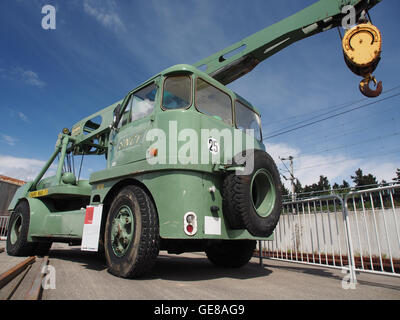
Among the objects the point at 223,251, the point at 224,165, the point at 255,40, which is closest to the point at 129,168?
the point at 224,165

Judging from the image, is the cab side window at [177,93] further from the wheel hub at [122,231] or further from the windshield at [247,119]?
the wheel hub at [122,231]

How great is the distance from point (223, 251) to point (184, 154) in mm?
2304

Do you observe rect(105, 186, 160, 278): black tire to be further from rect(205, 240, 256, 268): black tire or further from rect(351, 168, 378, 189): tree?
rect(351, 168, 378, 189): tree

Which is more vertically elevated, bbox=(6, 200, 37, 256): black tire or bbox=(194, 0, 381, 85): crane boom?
bbox=(194, 0, 381, 85): crane boom

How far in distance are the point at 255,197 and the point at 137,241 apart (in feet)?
6.19

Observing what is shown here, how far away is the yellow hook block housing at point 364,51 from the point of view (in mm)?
3383

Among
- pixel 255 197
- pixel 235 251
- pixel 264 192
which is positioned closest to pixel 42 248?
pixel 235 251

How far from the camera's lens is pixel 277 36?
4.40m

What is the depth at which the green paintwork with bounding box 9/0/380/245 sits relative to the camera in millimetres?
3078

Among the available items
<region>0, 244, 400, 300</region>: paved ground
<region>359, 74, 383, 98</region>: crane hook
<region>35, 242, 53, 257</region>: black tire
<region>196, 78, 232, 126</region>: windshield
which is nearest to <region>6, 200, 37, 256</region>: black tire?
<region>35, 242, 53, 257</region>: black tire

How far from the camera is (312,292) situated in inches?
110

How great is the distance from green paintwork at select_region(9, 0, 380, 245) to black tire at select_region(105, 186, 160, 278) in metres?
0.11

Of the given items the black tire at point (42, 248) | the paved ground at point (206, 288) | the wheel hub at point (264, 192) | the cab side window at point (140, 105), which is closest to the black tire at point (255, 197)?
the wheel hub at point (264, 192)
